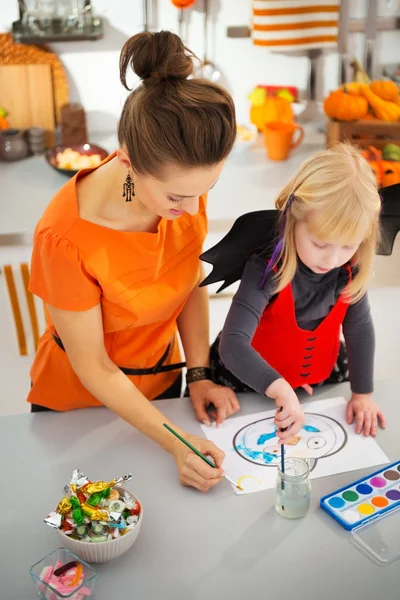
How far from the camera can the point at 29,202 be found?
2.22 m

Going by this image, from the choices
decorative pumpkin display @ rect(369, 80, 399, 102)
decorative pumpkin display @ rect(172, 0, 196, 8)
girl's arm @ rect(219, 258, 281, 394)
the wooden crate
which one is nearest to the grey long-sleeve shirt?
girl's arm @ rect(219, 258, 281, 394)

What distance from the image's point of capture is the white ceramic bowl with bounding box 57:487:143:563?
1.04 m

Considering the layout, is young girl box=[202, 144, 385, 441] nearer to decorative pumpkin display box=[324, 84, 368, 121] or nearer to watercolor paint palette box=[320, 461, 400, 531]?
watercolor paint palette box=[320, 461, 400, 531]

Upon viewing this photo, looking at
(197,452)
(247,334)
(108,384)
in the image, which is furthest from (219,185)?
(197,452)

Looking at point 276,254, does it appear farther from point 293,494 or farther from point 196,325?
point 293,494

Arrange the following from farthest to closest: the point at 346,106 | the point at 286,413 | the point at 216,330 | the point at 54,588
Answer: the point at 346,106 < the point at 216,330 < the point at 286,413 < the point at 54,588

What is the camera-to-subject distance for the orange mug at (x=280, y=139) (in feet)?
8.21

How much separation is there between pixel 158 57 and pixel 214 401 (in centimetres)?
62

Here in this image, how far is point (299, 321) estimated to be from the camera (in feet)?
4.80

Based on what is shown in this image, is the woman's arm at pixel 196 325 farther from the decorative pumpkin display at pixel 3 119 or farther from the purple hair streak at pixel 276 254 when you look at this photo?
the decorative pumpkin display at pixel 3 119

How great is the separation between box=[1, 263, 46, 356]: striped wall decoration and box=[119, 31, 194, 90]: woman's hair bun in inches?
42.8

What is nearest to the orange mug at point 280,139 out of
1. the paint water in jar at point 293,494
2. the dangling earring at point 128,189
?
the dangling earring at point 128,189

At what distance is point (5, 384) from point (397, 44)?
1826 mm

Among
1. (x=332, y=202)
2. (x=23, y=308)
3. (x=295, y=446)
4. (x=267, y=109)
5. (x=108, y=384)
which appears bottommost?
(x=23, y=308)
